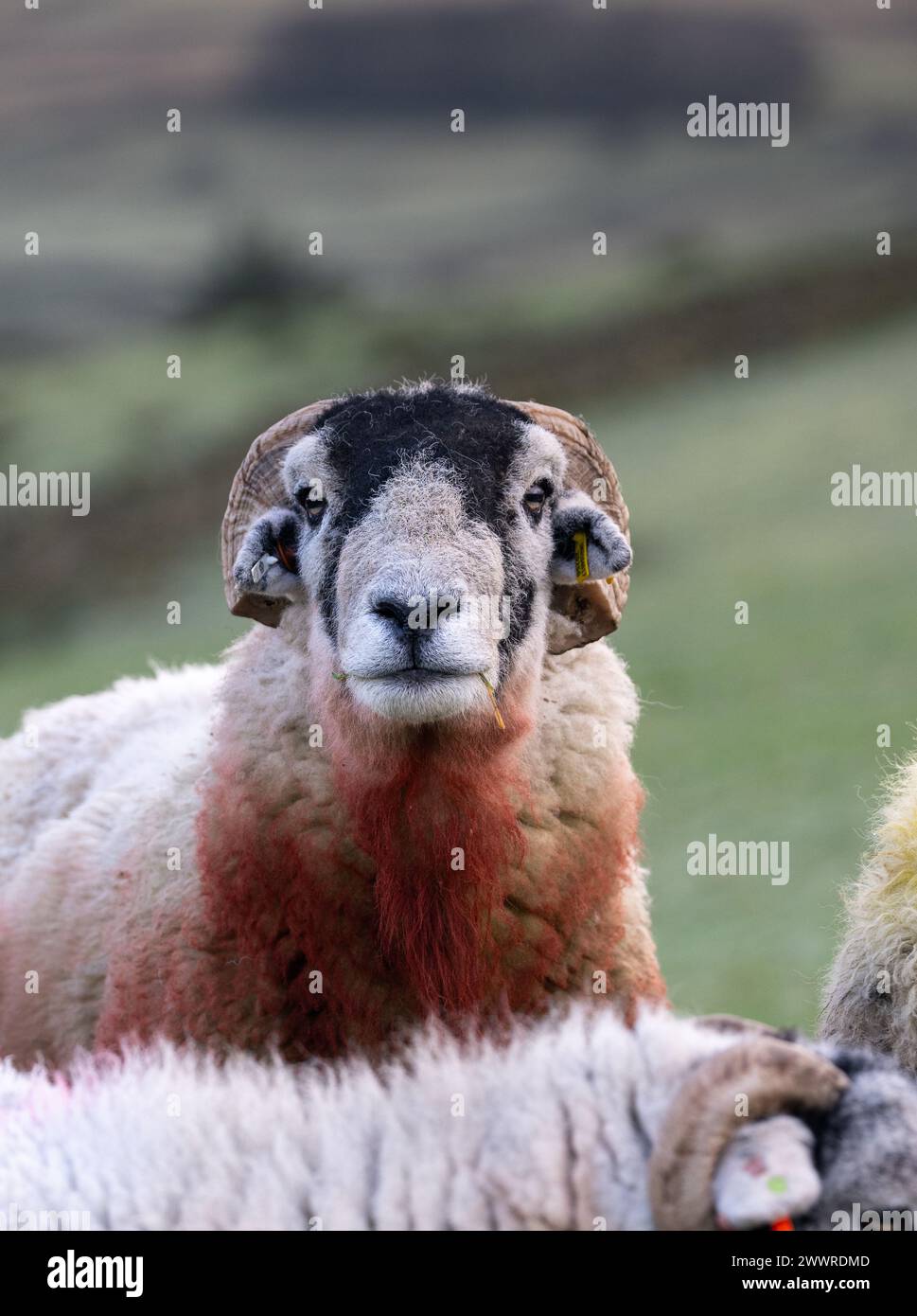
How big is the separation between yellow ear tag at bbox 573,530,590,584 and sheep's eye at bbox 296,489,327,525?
24.6 inches

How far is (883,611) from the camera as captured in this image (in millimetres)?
23188

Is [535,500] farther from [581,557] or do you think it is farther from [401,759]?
[401,759]

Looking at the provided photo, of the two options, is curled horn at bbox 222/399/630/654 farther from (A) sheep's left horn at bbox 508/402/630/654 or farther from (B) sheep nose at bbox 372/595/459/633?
(B) sheep nose at bbox 372/595/459/633

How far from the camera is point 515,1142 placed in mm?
2605

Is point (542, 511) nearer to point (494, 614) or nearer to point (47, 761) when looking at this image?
point (494, 614)

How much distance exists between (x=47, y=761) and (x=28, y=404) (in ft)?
81.0

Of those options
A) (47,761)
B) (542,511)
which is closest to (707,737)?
(47,761)

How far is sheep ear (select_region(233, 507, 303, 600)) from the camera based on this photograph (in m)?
4.04

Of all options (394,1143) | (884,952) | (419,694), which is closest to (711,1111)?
(394,1143)

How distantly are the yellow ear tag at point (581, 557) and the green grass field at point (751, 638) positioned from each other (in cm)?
581

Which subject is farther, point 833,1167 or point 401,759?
point 401,759

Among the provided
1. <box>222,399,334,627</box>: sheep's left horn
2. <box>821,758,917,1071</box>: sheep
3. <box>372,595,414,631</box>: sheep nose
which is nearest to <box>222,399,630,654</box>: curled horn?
<box>222,399,334,627</box>: sheep's left horn

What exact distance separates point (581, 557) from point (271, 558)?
768mm
